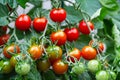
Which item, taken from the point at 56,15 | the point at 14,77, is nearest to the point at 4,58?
the point at 14,77

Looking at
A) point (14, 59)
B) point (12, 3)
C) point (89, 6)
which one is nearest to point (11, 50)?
point (14, 59)

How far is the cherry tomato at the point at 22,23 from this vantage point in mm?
786

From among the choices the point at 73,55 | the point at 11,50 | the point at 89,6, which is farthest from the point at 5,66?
the point at 89,6

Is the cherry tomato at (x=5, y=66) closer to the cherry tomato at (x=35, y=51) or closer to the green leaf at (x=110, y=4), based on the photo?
the cherry tomato at (x=35, y=51)

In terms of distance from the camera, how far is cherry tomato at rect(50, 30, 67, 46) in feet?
2.50

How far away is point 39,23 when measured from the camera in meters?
0.79

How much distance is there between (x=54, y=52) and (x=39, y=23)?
0.09 m

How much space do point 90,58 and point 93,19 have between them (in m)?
0.15

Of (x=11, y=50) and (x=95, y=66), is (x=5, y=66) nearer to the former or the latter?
(x=11, y=50)

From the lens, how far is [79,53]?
0.79 m

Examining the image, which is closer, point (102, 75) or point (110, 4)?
point (102, 75)

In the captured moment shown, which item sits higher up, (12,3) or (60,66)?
(12,3)

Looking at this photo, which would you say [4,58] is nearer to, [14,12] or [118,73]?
[14,12]

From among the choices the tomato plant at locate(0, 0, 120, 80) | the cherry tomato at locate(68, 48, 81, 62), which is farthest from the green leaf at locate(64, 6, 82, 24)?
the cherry tomato at locate(68, 48, 81, 62)
